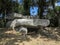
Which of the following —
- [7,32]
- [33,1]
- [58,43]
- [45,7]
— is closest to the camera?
[58,43]

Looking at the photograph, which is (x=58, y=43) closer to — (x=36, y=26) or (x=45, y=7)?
(x=36, y=26)

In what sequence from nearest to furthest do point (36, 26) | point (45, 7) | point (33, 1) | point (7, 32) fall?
point (7, 32) → point (36, 26) → point (33, 1) → point (45, 7)

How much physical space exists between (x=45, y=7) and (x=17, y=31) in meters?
3.41

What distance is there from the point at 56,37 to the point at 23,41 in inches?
63.8

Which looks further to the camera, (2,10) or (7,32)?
(2,10)

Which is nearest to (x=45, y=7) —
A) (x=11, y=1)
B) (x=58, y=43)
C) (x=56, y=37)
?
(x=11, y=1)

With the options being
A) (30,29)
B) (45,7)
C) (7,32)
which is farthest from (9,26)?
(45,7)

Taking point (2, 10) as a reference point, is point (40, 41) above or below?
below

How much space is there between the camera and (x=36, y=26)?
25.3 ft

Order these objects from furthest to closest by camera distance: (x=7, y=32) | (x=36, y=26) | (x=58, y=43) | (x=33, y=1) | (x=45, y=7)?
(x=45, y=7) < (x=33, y=1) < (x=36, y=26) < (x=7, y=32) < (x=58, y=43)

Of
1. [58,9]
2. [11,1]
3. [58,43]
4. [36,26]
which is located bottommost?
[58,43]

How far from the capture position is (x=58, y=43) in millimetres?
5938

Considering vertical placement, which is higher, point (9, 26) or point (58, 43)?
point (9, 26)

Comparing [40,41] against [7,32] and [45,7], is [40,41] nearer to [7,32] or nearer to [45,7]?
[7,32]
